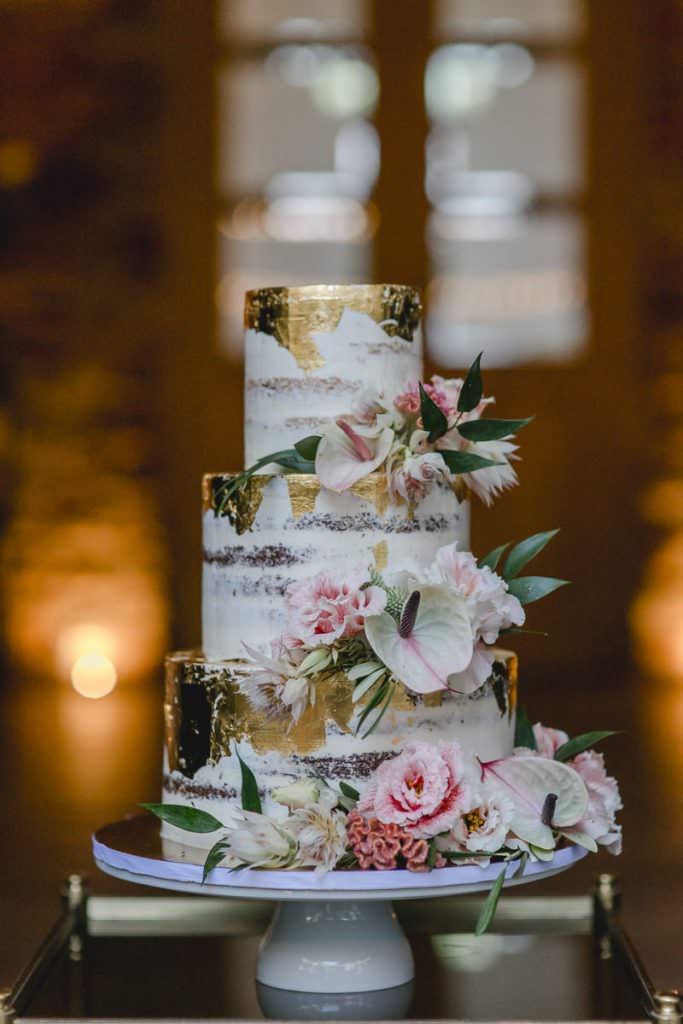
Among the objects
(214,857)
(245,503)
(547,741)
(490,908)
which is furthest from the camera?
(547,741)

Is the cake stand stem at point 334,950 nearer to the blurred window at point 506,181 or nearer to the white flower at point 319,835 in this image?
the white flower at point 319,835

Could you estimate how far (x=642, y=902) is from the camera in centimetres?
301

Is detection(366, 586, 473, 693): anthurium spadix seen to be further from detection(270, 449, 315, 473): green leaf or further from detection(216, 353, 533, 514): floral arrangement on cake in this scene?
detection(270, 449, 315, 473): green leaf

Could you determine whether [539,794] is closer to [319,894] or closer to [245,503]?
[319,894]

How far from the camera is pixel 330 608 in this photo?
1712 mm

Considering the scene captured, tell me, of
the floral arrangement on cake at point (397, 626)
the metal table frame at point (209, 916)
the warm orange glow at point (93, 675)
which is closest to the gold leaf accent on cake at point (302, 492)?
the floral arrangement on cake at point (397, 626)

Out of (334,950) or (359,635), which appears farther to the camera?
(334,950)

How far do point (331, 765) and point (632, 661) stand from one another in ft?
15.9

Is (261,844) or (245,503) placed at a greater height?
(245,503)

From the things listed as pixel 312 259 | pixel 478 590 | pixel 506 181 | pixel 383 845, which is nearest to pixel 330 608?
pixel 478 590

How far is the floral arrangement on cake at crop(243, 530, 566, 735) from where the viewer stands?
1.68 m

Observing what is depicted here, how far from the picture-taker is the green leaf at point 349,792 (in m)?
1.79

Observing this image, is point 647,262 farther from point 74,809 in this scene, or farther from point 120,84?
point 74,809

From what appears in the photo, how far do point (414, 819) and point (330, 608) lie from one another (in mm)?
260
